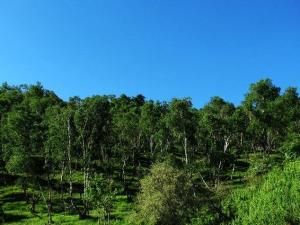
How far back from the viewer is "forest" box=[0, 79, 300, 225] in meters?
67.4

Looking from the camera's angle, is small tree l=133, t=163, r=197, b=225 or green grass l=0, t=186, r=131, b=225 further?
green grass l=0, t=186, r=131, b=225

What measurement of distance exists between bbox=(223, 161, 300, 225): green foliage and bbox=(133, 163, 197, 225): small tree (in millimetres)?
6552

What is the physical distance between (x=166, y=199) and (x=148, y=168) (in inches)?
1644

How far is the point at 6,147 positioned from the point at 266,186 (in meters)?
46.7

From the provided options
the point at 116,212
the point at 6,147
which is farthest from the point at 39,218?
the point at 6,147

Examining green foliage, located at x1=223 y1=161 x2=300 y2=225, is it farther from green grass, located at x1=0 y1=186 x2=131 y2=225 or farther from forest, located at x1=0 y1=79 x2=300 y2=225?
green grass, located at x1=0 y1=186 x2=131 y2=225

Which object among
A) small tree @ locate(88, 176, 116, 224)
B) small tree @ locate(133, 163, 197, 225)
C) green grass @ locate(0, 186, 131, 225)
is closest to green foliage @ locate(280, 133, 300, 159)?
small tree @ locate(133, 163, 197, 225)

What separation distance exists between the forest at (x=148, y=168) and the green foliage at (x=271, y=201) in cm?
15

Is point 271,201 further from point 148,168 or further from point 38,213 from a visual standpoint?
point 148,168

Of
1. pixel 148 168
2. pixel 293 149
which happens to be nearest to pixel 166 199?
pixel 293 149

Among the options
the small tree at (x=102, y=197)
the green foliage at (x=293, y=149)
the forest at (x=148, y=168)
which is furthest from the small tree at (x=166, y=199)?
the green foliage at (x=293, y=149)

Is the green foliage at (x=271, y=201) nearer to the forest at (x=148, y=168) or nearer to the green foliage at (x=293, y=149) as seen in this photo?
the forest at (x=148, y=168)

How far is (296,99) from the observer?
136 m

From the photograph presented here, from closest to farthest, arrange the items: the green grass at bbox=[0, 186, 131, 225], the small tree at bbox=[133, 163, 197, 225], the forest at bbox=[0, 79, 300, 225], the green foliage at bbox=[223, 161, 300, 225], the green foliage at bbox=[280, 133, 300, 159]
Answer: the green foliage at bbox=[223, 161, 300, 225]
the small tree at bbox=[133, 163, 197, 225]
the forest at bbox=[0, 79, 300, 225]
the green grass at bbox=[0, 186, 131, 225]
the green foliage at bbox=[280, 133, 300, 159]
